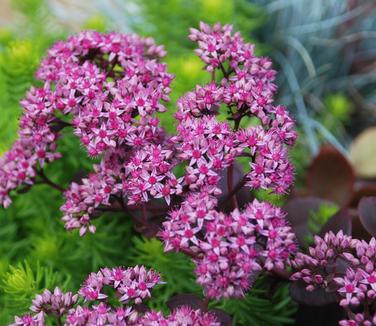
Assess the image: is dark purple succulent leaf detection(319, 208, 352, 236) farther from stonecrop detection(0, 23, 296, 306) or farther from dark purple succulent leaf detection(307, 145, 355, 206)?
dark purple succulent leaf detection(307, 145, 355, 206)

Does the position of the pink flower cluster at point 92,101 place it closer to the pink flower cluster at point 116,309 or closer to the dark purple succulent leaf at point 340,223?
the pink flower cluster at point 116,309

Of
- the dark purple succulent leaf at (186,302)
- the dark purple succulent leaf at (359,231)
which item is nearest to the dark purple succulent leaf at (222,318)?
the dark purple succulent leaf at (186,302)

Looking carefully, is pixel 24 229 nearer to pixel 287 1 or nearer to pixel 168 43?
pixel 168 43

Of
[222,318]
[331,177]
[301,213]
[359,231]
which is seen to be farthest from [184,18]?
[222,318]

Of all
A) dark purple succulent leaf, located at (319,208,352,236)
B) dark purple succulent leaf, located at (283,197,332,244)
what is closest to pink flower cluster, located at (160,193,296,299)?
dark purple succulent leaf, located at (319,208,352,236)

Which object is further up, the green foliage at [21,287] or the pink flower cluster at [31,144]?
the pink flower cluster at [31,144]

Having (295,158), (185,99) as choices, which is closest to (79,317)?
(185,99)
